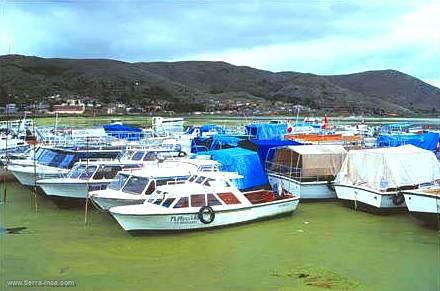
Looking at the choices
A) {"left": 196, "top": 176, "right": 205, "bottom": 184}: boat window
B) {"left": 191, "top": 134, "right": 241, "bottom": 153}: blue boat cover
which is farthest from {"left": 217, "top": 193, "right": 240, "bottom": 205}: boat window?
{"left": 191, "top": 134, "right": 241, "bottom": 153}: blue boat cover

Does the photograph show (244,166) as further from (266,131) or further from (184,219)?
(266,131)

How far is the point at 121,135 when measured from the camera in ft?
146

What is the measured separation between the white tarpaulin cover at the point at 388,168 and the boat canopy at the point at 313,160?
1.30 meters

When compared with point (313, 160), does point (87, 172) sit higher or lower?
lower

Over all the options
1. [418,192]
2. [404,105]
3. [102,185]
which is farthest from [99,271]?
[404,105]

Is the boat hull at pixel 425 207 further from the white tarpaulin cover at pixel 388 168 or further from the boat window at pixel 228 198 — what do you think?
the boat window at pixel 228 198

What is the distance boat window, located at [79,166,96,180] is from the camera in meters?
22.6

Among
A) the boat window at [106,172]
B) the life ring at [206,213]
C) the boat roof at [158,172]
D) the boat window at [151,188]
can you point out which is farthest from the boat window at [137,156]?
the life ring at [206,213]

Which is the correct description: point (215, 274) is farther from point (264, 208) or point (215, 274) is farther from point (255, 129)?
point (255, 129)

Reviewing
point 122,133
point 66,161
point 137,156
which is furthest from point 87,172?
point 122,133

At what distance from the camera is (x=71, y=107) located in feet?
430

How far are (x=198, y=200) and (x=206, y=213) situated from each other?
0.57 metres

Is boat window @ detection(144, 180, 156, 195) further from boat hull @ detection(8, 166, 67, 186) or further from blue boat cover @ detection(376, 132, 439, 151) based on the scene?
blue boat cover @ detection(376, 132, 439, 151)

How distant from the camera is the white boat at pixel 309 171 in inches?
954
